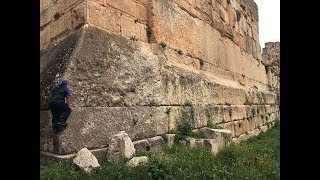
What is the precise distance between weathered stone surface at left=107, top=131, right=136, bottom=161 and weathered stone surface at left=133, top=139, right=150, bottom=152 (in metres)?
0.33

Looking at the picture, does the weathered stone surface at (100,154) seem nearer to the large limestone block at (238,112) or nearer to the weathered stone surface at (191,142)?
the weathered stone surface at (191,142)

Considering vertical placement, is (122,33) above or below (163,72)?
above

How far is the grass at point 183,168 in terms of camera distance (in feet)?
11.4

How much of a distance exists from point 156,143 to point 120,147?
1018 mm

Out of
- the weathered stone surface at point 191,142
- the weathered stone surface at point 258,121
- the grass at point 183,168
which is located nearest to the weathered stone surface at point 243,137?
the weathered stone surface at point 258,121

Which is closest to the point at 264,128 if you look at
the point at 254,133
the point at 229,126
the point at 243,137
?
the point at 254,133

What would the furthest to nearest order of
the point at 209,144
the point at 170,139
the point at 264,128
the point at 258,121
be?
the point at 264,128, the point at 258,121, the point at 209,144, the point at 170,139

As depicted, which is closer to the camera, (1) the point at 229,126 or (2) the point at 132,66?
(2) the point at 132,66

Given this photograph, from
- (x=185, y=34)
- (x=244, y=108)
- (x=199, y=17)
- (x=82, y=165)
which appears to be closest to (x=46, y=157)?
(x=82, y=165)

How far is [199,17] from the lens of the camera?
7793 millimetres

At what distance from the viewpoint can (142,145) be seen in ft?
16.0

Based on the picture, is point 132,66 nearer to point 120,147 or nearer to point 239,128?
point 120,147
